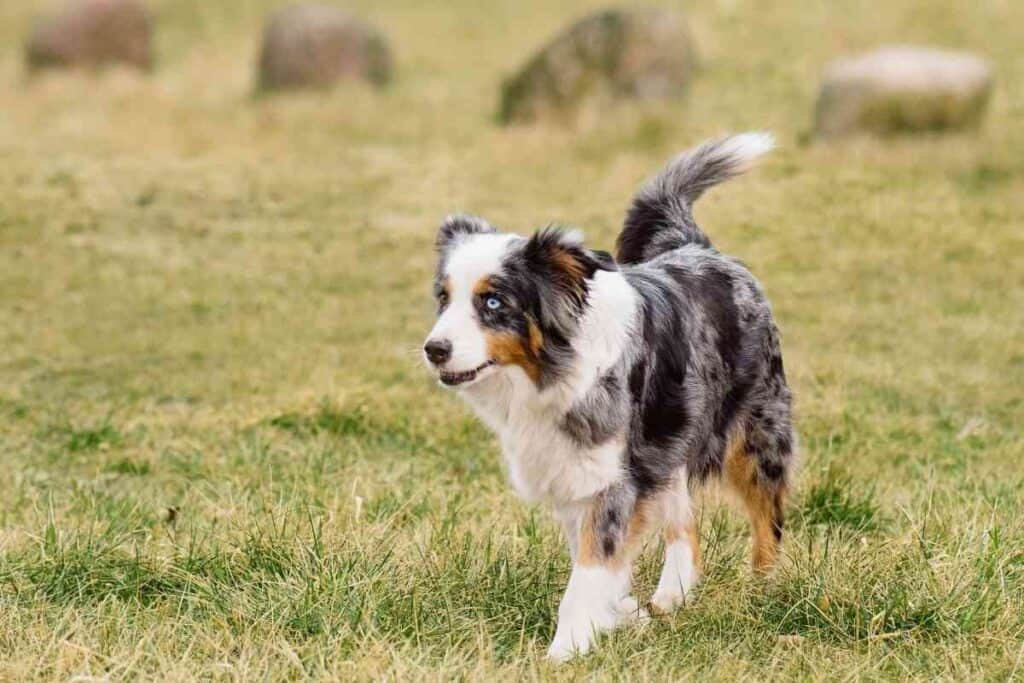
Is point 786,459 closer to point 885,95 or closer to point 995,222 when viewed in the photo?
point 995,222

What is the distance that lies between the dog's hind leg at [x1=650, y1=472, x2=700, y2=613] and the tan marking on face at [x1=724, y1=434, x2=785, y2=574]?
11.8 inches

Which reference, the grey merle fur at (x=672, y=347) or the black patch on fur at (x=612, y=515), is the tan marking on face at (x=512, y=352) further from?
the black patch on fur at (x=612, y=515)

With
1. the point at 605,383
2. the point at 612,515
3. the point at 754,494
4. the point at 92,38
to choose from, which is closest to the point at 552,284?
the point at 605,383

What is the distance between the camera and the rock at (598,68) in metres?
15.6

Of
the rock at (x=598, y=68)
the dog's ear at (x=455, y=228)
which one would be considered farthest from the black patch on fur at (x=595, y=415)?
the rock at (x=598, y=68)

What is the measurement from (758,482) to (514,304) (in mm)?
1435

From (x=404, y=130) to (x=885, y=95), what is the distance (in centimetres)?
491

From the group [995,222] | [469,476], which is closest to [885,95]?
[995,222]

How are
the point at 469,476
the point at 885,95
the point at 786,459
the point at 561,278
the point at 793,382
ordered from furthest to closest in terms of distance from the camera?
the point at 885,95, the point at 793,382, the point at 469,476, the point at 786,459, the point at 561,278

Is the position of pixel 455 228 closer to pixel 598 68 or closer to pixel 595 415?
pixel 595 415

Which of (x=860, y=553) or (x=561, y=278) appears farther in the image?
(x=860, y=553)

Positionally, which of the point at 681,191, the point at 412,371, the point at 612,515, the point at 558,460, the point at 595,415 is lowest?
the point at 412,371

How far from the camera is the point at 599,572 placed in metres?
4.51

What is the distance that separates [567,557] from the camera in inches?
198
